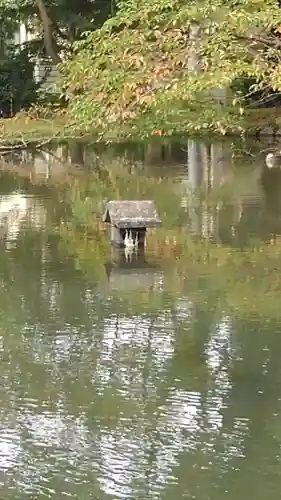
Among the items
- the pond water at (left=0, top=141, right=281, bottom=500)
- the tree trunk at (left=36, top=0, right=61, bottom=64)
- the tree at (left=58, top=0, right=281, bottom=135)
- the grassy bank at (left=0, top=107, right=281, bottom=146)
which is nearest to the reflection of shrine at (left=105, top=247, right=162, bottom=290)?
the pond water at (left=0, top=141, right=281, bottom=500)

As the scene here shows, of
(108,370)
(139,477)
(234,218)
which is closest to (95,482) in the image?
(139,477)

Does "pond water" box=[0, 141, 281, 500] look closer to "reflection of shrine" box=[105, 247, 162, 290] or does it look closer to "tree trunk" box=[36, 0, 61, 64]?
"reflection of shrine" box=[105, 247, 162, 290]

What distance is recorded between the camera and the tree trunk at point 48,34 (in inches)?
1049

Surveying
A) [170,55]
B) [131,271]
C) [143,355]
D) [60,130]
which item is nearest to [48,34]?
[60,130]

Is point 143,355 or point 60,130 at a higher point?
point 60,130

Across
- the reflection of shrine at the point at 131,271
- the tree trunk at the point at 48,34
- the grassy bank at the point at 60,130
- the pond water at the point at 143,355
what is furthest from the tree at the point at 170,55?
the tree trunk at the point at 48,34

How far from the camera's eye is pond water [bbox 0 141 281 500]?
431cm

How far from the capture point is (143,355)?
599 cm

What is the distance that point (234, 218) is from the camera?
36.1 feet

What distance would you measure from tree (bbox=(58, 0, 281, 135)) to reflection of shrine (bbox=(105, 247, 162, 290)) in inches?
53.6

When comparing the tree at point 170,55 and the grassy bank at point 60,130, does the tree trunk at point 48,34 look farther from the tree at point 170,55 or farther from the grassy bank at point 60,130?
the tree at point 170,55

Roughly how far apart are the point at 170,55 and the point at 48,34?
66.0ft

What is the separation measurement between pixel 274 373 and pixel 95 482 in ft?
5.90

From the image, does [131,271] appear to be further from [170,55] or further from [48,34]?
[48,34]
